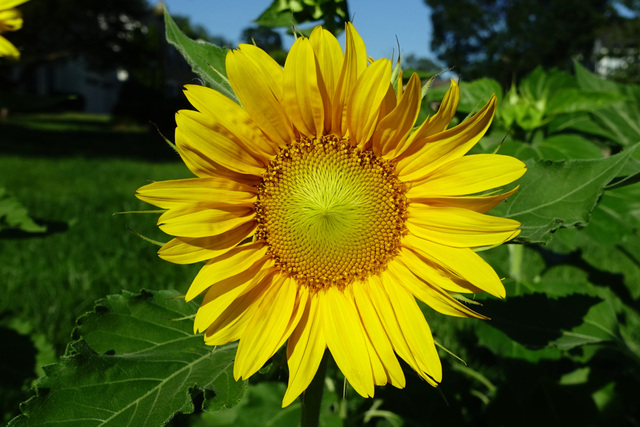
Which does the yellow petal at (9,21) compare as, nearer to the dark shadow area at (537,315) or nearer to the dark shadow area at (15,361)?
the dark shadow area at (15,361)

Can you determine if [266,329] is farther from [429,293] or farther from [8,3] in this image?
[8,3]

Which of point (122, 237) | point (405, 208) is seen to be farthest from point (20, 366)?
point (122, 237)

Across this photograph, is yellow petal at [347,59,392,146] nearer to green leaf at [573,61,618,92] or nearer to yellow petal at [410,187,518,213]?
yellow petal at [410,187,518,213]

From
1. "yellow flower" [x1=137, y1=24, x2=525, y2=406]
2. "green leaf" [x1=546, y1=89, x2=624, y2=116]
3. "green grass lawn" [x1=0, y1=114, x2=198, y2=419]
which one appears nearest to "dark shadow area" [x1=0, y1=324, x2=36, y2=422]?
"green grass lawn" [x1=0, y1=114, x2=198, y2=419]

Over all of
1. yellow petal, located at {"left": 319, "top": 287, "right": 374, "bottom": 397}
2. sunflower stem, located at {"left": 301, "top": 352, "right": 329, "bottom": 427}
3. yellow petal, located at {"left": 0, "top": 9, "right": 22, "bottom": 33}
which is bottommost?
sunflower stem, located at {"left": 301, "top": 352, "right": 329, "bottom": 427}

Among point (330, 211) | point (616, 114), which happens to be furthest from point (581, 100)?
point (330, 211)
